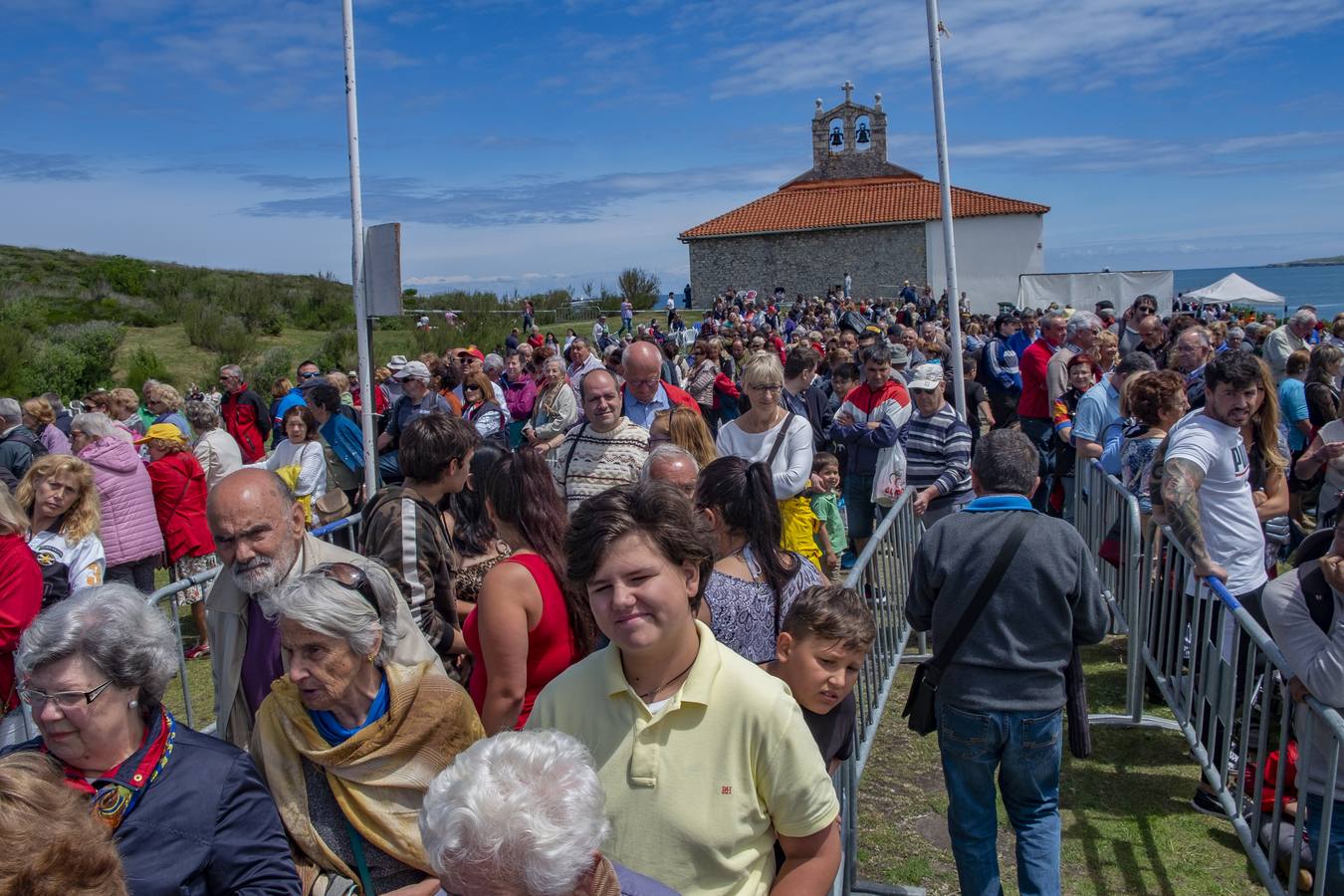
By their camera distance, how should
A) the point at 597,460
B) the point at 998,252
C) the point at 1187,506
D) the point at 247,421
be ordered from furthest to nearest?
the point at 998,252
the point at 247,421
the point at 597,460
the point at 1187,506

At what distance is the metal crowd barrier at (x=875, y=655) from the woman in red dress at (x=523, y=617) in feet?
2.94

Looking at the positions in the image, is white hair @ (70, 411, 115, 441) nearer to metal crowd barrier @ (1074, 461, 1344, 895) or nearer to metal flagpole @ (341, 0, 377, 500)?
metal flagpole @ (341, 0, 377, 500)

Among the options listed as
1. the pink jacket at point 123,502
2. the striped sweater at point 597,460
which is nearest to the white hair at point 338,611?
the striped sweater at point 597,460

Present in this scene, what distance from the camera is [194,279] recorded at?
1475 inches

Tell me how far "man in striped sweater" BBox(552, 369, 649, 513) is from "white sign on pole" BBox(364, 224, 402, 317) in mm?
1352

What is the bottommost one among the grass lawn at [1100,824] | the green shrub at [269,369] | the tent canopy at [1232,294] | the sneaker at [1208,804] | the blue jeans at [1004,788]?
the grass lawn at [1100,824]

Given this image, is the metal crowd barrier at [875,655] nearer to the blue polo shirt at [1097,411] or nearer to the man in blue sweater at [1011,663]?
the man in blue sweater at [1011,663]

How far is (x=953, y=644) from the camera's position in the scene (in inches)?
134

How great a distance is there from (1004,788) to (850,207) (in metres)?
51.0

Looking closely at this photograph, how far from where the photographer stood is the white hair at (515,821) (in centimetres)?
155

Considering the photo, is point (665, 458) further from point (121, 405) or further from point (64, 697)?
point (121, 405)

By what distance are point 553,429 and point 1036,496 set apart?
159 inches

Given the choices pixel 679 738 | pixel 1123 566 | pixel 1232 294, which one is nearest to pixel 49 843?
pixel 679 738

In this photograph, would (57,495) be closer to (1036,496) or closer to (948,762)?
(948,762)
